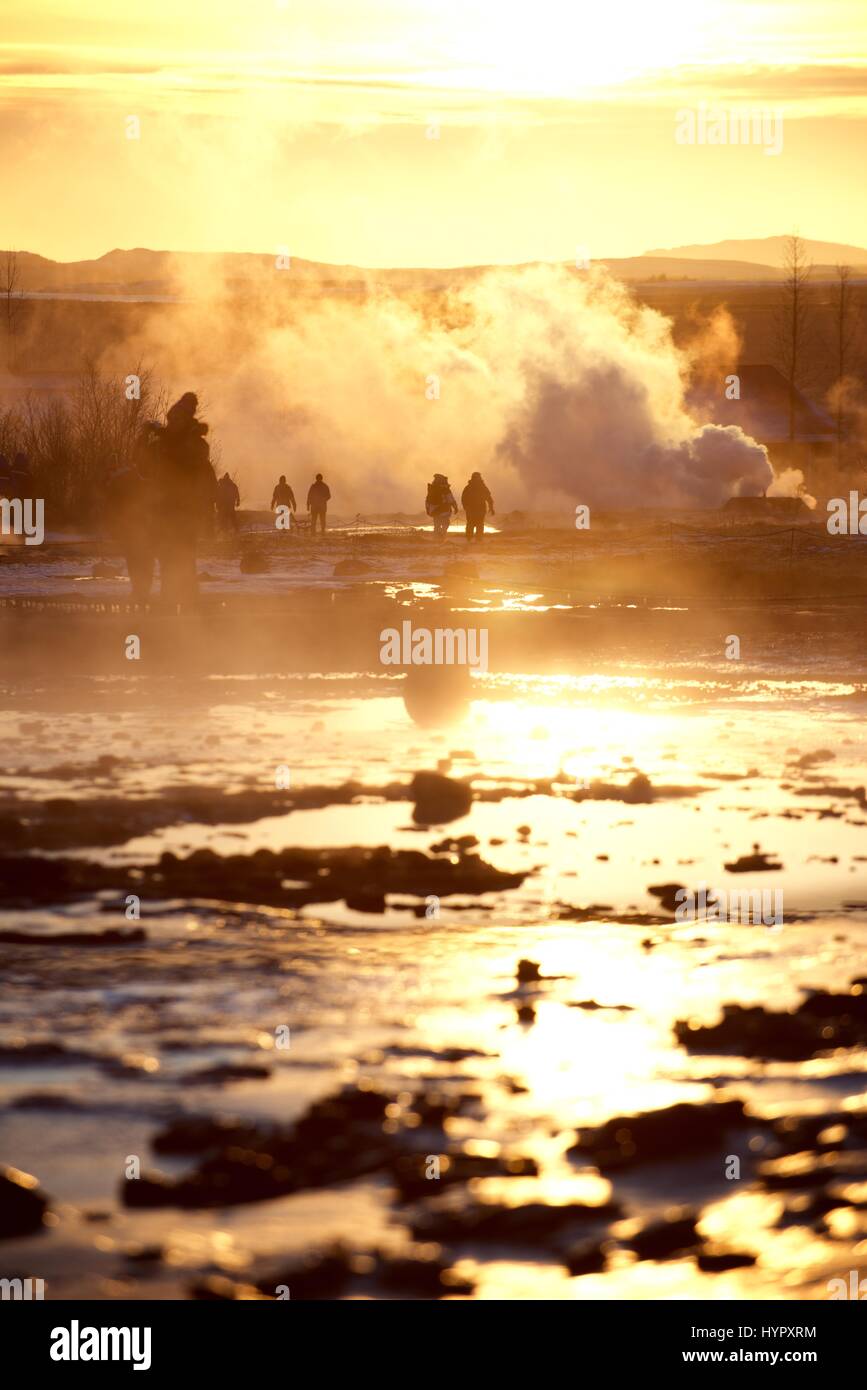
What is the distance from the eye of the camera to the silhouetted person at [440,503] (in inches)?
2057

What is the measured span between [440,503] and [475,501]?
200cm

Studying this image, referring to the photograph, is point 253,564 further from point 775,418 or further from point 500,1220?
point 775,418

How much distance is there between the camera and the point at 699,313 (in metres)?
143

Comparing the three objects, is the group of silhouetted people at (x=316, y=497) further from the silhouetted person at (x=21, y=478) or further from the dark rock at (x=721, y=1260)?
the dark rock at (x=721, y=1260)

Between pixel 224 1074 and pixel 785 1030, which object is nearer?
pixel 224 1074

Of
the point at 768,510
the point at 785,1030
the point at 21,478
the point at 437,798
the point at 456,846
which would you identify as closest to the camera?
the point at 785,1030

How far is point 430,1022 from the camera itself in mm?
7426

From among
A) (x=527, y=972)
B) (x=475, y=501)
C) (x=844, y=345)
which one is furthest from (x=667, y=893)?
(x=844, y=345)

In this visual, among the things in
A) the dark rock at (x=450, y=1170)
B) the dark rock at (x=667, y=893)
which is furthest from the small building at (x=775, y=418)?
the dark rock at (x=450, y=1170)

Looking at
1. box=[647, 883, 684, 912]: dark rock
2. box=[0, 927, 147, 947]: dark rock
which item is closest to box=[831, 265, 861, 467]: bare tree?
box=[647, 883, 684, 912]: dark rock

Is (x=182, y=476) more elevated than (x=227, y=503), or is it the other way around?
(x=227, y=503)

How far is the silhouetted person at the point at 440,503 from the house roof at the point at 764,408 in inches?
1660

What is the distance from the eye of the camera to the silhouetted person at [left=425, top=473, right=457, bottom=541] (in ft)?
171
